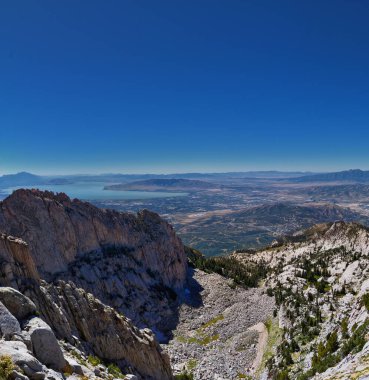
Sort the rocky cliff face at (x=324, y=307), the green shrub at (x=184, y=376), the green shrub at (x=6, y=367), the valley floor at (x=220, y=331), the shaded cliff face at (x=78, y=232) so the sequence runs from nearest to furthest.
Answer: the green shrub at (x=6, y=367), the rocky cliff face at (x=324, y=307), the green shrub at (x=184, y=376), the valley floor at (x=220, y=331), the shaded cliff face at (x=78, y=232)

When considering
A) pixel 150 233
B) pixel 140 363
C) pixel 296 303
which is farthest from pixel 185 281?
pixel 140 363

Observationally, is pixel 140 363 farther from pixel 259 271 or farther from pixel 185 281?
pixel 259 271

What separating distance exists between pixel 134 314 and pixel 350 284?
208 ft

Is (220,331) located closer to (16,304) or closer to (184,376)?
(184,376)

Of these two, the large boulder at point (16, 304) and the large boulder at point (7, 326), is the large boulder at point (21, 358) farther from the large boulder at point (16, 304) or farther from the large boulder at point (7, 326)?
the large boulder at point (16, 304)

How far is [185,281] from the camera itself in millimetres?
125500

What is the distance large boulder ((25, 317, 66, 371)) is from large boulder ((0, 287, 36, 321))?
13.3ft

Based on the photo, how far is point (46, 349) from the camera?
27.0 m

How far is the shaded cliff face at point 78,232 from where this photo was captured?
312 ft

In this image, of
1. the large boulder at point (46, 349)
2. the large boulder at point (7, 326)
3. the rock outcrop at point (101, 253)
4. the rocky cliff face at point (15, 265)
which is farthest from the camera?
the rock outcrop at point (101, 253)

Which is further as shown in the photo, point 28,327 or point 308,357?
point 308,357

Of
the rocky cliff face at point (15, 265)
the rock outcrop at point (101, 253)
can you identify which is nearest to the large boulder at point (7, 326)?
the rocky cliff face at point (15, 265)

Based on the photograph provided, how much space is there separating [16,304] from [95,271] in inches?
2793

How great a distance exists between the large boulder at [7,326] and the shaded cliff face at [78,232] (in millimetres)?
66296
